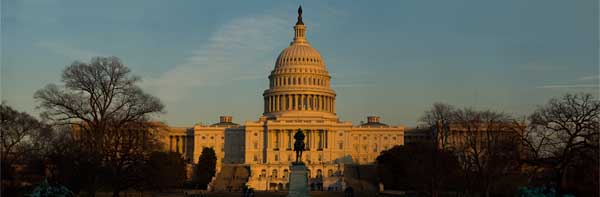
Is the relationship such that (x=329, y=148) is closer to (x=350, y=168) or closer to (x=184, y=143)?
(x=350, y=168)

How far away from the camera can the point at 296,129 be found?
13325cm

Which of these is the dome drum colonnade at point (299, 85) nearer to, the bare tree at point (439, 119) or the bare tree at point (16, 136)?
the bare tree at point (439, 119)

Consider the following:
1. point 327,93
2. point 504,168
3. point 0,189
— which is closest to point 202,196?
point 504,168

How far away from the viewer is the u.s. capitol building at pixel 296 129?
438 ft

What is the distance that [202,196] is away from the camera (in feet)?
242

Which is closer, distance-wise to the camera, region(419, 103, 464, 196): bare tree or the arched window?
region(419, 103, 464, 196): bare tree

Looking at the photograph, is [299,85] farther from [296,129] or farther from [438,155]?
[438,155]

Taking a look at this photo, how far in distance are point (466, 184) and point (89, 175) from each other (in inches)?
1196

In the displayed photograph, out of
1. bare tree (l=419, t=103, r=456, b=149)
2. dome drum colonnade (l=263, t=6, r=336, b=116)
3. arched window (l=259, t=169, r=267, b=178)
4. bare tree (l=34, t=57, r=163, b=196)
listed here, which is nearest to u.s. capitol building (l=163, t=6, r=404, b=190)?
dome drum colonnade (l=263, t=6, r=336, b=116)

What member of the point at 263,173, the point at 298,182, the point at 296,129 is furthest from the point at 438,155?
the point at 296,129

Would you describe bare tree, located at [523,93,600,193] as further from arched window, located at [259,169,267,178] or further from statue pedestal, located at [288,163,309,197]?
arched window, located at [259,169,267,178]

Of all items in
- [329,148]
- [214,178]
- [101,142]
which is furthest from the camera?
[329,148]

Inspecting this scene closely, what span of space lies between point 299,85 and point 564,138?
96.8 meters

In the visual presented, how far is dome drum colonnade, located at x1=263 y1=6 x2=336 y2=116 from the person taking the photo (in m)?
143
